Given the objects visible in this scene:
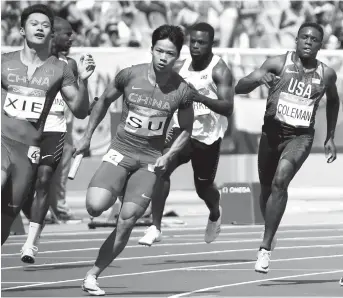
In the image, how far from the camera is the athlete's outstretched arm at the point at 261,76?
1236 cm

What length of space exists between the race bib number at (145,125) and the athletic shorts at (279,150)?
2.03 m

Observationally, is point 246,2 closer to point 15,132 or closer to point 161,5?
point 161,5

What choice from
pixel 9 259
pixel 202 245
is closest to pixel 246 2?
pixel 202 245

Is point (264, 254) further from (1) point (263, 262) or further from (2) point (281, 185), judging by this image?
(2) point (281, 185)

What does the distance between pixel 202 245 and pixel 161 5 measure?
389 inches

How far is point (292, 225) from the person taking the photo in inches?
806

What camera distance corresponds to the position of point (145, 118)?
11086 millimetres

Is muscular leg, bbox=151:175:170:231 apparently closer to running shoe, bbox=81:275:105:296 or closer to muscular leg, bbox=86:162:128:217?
muscular leg, bbox=86:162:128:217

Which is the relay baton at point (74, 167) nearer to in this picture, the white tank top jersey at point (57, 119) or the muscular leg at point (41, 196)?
the muscular leg at point (41, 196)

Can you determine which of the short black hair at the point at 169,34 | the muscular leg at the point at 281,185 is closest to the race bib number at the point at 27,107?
the short black hair at the point at 169,34

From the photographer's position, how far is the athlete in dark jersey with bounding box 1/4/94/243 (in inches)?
399

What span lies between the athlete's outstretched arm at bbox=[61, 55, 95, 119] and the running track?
156cm

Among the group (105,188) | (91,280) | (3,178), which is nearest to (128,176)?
(105,188)

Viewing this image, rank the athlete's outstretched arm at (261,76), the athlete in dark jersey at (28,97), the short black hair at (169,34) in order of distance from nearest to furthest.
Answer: the athlete in dark jersey at (28,97)
the short black hair at (169,34)
the athlete's outstretched arm at (261,76)
